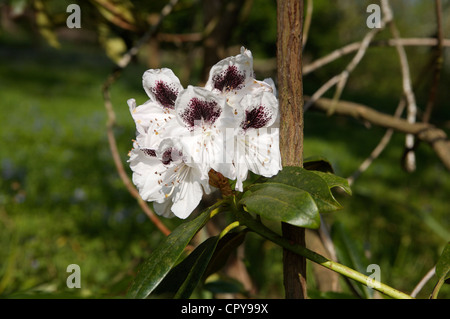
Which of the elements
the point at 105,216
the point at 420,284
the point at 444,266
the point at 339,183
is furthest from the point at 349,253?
the point at 105,216

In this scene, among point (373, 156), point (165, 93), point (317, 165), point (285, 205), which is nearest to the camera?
point (285, 205)

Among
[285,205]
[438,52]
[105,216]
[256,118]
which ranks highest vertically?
[438,52]

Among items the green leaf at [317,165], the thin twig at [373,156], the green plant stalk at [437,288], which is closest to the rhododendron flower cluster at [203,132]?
the green leaf at [317,165]

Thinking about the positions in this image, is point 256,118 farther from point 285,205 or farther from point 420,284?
point 420,284

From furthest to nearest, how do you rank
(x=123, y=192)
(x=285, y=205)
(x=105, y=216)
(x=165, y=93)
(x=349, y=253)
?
(x=123, y=192) → (x=105, y=216) → (x=349, y=253) → (x=165, y=93) → (x=285, y=205)

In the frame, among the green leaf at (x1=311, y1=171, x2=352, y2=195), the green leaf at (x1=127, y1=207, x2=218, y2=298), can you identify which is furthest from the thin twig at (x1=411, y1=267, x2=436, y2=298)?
the green leaf at (x1=127, y1=207, x2=218, y2=298)
